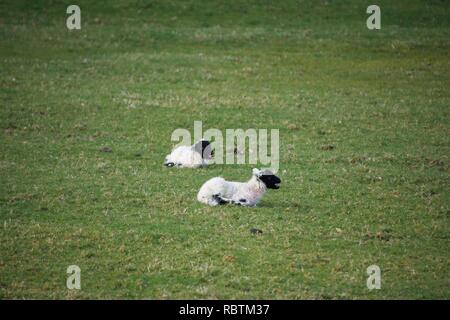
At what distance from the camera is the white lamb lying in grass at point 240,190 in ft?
69.6

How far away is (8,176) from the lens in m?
24.6

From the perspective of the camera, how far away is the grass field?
16625mm

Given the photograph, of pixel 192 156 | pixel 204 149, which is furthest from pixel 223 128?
pixel 192 156

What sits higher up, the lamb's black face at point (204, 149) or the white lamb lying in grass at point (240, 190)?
the lamb's black face at point (204, 149)

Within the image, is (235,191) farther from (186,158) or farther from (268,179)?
(186,158)

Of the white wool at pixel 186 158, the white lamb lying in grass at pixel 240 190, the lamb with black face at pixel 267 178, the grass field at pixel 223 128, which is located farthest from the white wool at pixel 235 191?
the white wool at pixel 186 158

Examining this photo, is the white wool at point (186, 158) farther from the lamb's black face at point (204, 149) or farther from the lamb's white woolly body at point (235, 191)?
the lamb's white woolly body at point (235, 191)

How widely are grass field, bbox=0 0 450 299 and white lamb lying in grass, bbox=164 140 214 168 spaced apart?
710 mm

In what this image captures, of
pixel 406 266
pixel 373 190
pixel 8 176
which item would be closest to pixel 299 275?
pixel 406 266

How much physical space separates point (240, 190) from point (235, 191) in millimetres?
153

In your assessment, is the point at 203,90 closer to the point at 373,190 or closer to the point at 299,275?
the point at 373,190

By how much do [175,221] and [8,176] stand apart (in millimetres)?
7732

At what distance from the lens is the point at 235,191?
2138cm
